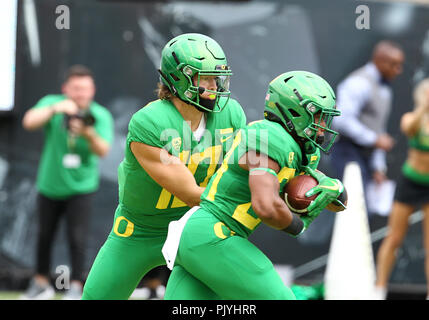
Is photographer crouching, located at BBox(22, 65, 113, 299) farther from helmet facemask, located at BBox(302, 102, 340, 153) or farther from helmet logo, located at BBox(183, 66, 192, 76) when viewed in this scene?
helmet facemask, located at BBox(302, 102, 340, 153)

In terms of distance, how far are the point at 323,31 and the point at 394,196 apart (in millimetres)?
1758

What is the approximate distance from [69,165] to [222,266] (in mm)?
3787

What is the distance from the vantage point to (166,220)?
4.50 m

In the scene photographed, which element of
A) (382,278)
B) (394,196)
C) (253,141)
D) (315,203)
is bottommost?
(382,278)

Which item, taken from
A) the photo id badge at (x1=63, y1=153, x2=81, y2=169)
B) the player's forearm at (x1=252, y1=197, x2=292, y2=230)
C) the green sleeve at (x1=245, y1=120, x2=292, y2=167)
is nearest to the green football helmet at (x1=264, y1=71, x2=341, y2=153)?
the green sleeve at (x1=245, y1=120, x2=292, y2=167)

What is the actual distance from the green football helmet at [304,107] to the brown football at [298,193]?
16 centimetres

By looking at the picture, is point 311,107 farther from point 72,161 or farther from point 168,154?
point 72,161

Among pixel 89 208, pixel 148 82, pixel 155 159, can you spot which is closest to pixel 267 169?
pixel 155 159

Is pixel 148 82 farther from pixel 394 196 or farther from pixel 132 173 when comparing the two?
pixel 132 173

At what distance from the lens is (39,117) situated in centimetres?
730

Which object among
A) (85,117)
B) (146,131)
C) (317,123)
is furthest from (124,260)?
(85,117)

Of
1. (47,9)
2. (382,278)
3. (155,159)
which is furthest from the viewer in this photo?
(47,9)

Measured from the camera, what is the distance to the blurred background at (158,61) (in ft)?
25.7

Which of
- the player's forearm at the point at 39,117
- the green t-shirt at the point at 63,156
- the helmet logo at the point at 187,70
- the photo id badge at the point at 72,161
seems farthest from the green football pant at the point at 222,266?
the player's forearm at the point at 39,117
